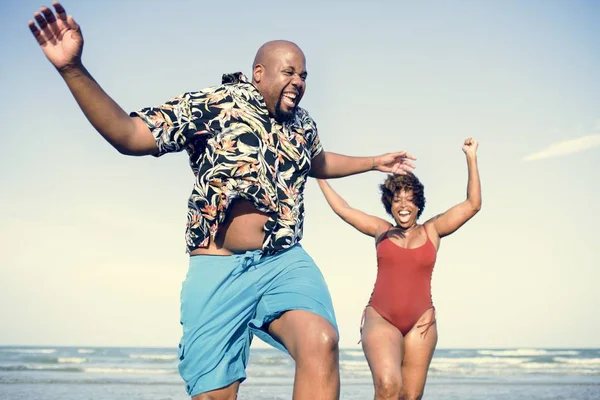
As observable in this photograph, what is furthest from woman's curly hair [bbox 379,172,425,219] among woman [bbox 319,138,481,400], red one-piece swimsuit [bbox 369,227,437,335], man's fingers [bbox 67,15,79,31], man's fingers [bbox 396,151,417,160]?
man's fingers [bbox 67,15,79,31]

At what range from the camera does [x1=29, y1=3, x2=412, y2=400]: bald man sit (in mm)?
3678

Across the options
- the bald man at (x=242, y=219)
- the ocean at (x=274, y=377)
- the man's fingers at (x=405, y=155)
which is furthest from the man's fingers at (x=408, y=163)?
the ocean at (x=274, y=377)

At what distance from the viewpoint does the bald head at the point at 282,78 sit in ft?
12.6

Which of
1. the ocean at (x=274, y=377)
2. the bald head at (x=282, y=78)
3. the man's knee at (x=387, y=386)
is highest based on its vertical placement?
the bald head at (x=282, y=78)

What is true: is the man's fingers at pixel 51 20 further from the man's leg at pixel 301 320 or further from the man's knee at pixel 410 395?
the man's knee at pixel 410 395

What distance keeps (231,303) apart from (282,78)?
4.03ft

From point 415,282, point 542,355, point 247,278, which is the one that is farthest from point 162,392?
point 542,355

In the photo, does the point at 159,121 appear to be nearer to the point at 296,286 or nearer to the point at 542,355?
the point at 296,286

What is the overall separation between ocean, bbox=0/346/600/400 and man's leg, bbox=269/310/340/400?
7.54 m

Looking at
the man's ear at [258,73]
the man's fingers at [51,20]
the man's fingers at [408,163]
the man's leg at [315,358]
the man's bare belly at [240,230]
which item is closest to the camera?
the man's fingers at [51,20]

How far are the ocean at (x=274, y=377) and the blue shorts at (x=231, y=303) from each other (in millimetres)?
7161

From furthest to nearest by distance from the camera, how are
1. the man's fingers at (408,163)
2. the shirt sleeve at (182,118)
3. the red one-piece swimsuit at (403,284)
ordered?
the red one-piece swimsuit at (403,284)
the man's fingers at (408,163)
the shirt sleeve at (182,118)

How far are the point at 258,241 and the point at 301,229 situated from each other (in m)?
0.25

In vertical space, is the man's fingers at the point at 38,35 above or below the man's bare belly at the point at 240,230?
above
